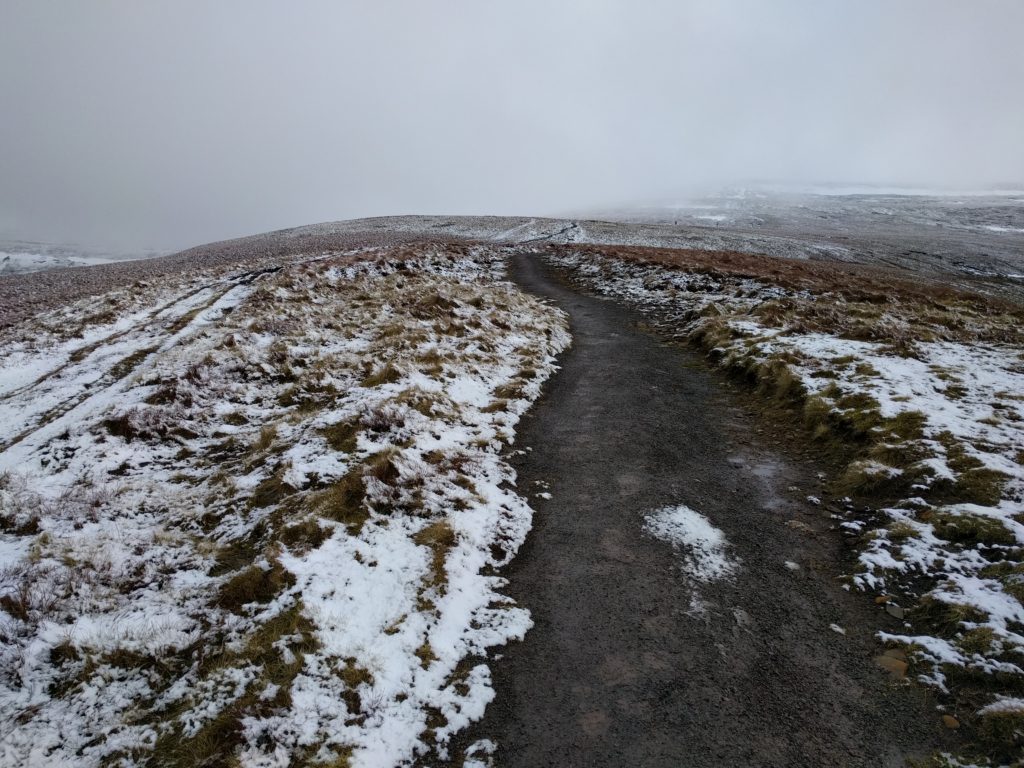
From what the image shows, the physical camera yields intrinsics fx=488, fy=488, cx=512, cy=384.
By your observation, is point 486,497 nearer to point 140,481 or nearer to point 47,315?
point 140,481

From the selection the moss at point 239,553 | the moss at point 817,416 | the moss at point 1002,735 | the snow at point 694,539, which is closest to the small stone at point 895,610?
the moss at point 1002,735

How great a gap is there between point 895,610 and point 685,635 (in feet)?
8.99

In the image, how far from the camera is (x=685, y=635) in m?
6.00

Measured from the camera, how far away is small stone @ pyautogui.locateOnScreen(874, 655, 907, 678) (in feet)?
17.7

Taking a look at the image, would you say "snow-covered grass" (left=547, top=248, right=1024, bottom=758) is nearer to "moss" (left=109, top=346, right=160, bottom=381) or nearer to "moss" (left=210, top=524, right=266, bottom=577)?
"moss" (left=210, top=524, right=266, bottom=577)

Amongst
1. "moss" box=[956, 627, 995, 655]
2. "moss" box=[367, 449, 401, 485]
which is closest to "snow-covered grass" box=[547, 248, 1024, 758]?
"moss" box=[956, 627, 995, 655]

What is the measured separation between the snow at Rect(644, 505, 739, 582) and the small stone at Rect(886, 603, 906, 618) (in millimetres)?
1795

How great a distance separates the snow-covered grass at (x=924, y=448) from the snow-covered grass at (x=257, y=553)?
4.94 meters

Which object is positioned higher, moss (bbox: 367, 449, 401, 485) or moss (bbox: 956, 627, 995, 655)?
moss (bbox: 367, 449, 401, 485)

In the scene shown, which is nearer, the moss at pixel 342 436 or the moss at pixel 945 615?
the moss at pixel 945 615

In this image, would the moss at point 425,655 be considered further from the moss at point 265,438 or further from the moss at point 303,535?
the moss at point 265,438

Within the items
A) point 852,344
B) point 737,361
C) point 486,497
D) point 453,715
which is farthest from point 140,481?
point 852,344

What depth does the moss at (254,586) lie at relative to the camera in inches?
239

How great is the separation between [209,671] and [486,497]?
180 inches
